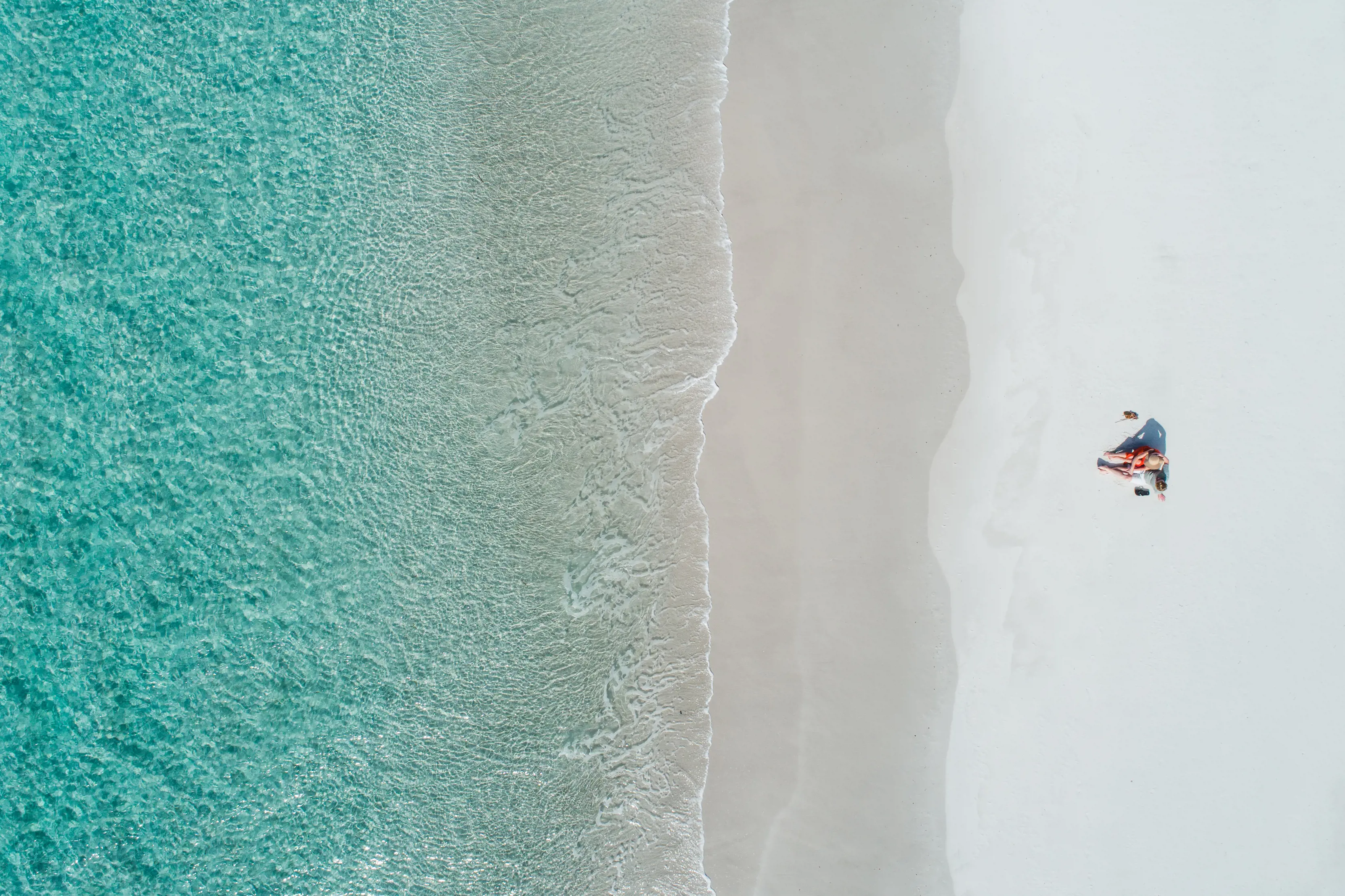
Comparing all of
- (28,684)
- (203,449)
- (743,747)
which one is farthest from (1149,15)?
(28,684)

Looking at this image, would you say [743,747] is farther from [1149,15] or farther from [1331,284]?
[1149,15]

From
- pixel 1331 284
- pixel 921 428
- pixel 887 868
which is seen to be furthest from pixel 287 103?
pixel 1331 284

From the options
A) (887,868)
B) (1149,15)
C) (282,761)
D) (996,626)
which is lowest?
(887,868)

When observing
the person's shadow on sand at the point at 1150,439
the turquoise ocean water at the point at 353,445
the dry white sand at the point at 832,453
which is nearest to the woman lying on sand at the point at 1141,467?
the person's shadow on sand at the point at 1150,439

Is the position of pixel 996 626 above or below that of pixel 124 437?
below

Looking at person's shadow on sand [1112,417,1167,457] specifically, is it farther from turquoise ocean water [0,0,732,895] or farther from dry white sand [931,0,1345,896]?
turquoise ocean water [0,0,732,895]

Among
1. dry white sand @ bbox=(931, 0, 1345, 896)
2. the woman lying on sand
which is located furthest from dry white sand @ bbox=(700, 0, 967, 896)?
the woman lying on sand

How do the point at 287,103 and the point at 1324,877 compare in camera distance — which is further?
the point at 287,103
